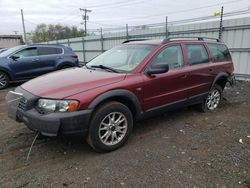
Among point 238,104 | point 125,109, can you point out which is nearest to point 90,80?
point 125,109

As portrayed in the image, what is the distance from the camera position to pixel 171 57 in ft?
14.3

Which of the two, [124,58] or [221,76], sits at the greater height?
[124,58]

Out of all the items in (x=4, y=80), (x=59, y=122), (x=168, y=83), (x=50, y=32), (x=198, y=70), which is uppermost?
(x=50, y=32)

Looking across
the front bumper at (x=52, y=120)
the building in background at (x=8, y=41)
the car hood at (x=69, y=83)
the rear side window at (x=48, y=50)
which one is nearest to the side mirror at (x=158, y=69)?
the car hood at (x=69, y=83)

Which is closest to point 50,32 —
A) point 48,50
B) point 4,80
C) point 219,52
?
point 48,50

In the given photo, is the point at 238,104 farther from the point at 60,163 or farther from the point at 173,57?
the point at 60,163

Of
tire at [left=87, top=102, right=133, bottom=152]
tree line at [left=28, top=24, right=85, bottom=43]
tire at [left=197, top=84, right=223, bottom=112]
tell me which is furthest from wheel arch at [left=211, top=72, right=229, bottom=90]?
tree line at [left=28, top=24, right=85, bottom=43]

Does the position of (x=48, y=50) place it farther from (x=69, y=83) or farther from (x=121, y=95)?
(x=121, y=95)

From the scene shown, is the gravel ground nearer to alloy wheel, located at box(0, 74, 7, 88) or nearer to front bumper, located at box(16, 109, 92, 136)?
front bumper, located at box(16, 109, 92, 136)

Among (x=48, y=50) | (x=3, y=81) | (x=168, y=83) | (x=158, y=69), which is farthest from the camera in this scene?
(x=48, y=50)

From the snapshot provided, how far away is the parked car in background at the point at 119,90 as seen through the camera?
3074mm

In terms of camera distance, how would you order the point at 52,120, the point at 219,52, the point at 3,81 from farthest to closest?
the point at 3,81
the point at 219,52
the point at 52,120

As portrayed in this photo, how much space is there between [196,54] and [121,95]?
→ 2242 mm

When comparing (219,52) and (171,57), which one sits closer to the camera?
(171,57)
